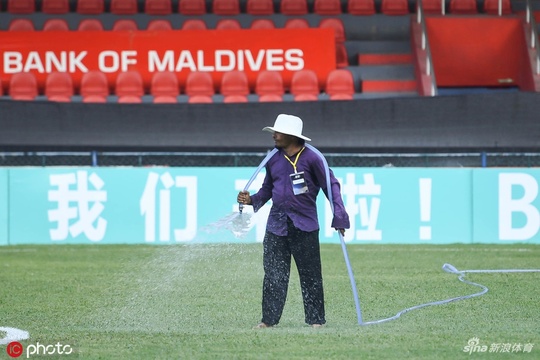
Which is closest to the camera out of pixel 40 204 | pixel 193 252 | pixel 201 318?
pixel 201 318

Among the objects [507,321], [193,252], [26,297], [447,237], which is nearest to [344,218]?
[507,321]

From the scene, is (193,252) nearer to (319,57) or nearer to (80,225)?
(80,225)

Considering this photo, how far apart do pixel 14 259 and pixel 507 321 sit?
9.83 meters

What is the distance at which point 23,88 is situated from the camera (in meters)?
24.1

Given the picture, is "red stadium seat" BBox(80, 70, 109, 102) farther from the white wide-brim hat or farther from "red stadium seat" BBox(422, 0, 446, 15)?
the white wide-brim hat

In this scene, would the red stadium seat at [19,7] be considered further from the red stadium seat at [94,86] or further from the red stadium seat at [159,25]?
the red stadium seat at [94,86]

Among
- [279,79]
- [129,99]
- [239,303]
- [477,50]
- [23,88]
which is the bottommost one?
[239,303]

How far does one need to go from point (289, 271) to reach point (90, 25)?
679 inches

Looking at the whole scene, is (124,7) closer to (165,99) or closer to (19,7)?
(19,7)

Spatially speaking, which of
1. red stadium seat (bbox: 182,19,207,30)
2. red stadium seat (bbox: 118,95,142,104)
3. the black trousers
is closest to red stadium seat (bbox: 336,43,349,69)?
red stadium seat (bbox: 182,19,207,30)

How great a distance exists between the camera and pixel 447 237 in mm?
20734

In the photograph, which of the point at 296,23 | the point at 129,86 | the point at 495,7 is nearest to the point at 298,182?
the point at 129,86

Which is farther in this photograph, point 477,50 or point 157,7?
point 157,7

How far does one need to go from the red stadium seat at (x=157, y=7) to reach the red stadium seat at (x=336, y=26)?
3.77m
